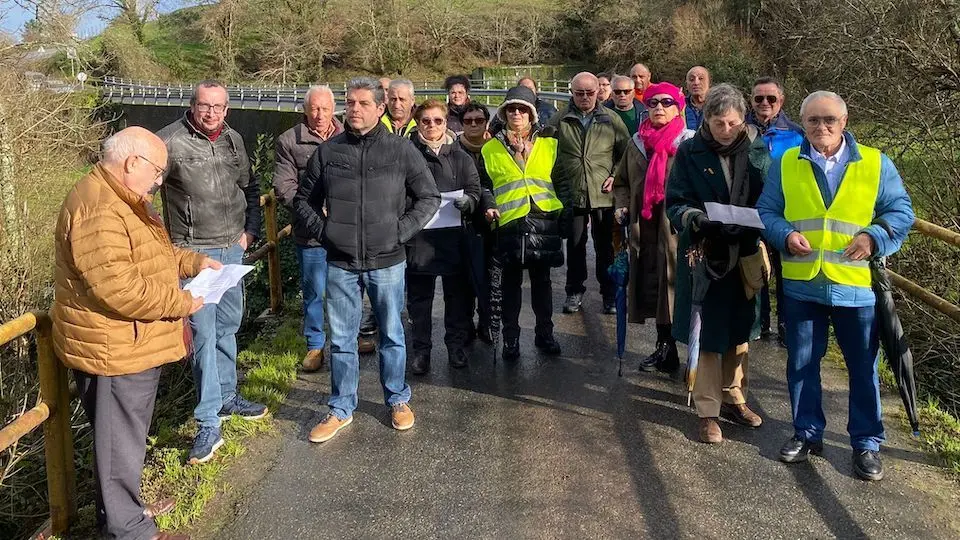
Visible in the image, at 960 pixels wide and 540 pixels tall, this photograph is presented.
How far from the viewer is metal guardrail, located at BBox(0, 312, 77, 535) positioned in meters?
3.30

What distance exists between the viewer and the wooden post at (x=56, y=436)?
11.2 feet

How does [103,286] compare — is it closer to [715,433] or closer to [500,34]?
[715,433]

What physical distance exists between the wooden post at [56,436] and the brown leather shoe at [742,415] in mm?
3726

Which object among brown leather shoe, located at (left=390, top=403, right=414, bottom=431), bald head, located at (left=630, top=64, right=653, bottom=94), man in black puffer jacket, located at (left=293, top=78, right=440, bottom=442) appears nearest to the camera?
man in black puffer jacket, located at (left=293, top=78, right=440, bottom=442)

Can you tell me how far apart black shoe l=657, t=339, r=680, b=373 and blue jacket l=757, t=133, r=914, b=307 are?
4.85ft

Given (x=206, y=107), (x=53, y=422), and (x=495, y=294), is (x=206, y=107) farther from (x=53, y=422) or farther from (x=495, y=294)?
(x=495, y=294)

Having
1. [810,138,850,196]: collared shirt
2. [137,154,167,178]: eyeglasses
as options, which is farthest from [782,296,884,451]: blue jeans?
[137,154,167,178]: eyeglasses

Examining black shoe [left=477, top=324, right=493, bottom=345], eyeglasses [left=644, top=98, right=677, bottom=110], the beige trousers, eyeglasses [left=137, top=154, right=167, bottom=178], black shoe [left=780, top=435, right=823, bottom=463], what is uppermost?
eyeglasses [left=644, top=98, right=677, bottom=110]

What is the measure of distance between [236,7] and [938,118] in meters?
44.2

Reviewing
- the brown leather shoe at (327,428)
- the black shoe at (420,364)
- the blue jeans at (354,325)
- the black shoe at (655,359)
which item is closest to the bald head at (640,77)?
the black shoe at (655,359)

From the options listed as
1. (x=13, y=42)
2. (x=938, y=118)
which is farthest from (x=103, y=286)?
(x=13, y=42)

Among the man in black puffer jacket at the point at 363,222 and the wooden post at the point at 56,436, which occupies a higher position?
the man in black puffer jacket at the point at 363,222

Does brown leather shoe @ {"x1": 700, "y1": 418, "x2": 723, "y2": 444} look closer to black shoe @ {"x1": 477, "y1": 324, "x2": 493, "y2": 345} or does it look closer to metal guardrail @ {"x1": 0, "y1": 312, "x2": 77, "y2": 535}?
black shoe @ {"x1": 477, "y1": 324, "x2": 493, "y2": 345}

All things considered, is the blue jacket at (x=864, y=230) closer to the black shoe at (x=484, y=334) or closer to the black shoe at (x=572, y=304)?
the black shoe at (x=484, y=334)
